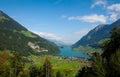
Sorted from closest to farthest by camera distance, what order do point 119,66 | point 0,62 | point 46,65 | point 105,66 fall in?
point 119,66
point 105,66
point 0,62
point 46,65

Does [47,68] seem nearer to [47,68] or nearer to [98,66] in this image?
[47,68]

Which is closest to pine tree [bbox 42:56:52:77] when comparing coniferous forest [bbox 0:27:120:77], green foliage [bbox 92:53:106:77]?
coniferous forest [bbox 0:27:120:77]

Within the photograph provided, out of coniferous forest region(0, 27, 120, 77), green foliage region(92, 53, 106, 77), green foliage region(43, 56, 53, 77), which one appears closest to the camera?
green foliage region(92, 53, 106, 77)

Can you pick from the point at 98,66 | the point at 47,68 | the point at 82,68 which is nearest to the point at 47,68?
the point at 47,68

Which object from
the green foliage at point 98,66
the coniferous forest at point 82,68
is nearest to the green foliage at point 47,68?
the coniferous forest at point 82,68

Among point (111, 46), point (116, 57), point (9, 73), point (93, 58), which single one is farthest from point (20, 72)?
point (116, 57)

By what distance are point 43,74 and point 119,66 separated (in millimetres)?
72802

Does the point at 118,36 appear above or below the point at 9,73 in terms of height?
above

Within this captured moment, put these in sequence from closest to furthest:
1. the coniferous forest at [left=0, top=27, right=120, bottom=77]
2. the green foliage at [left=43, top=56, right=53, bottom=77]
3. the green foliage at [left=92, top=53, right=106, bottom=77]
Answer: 1. the green foliage at [left=92, top=53, right=106, bottom=77]
2. the coniferous forest at [left=0, top=27, right=120, bottom=77]
3. the green foliage at [left=43, top=56, right=53, bottom=77]

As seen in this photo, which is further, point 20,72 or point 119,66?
point 20,72

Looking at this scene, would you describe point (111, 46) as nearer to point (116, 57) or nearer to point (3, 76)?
point (116, 57)

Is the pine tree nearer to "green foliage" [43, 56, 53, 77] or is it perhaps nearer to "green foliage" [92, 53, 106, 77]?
"green foliage" [43, 56, 53, 77]

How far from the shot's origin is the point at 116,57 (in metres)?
56.1

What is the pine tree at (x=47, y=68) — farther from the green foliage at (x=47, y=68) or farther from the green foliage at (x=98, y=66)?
the green foliage at (x=98, y=66)
